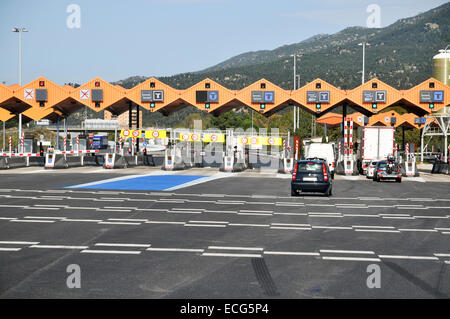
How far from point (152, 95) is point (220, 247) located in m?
36.7

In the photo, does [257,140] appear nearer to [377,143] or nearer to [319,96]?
[319,96]

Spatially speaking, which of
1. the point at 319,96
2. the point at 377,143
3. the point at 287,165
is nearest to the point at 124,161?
the point at 287,165

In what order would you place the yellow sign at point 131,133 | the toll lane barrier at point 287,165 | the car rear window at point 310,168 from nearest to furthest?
the car rear window at point 310,168
the toll lane barrier at point 287,165
the yellow sign at point 131,133

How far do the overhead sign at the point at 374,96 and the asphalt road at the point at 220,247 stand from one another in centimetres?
2444

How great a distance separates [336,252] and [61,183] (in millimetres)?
20398

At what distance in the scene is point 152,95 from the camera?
47312 millimetres

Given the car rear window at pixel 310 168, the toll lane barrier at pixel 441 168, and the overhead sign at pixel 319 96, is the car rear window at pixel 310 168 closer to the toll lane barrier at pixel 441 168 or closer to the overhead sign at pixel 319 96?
the overhead sign at pixel 319 96

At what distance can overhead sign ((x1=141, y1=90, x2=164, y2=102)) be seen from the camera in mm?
47250

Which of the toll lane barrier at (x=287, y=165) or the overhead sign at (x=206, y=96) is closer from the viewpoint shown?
the toll lane barrier at (x=287, y=165)

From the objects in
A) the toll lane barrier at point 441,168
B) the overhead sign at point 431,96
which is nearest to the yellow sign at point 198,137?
the overhead sign at point 431,96

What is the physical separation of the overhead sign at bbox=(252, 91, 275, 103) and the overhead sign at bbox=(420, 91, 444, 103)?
11.2 metres

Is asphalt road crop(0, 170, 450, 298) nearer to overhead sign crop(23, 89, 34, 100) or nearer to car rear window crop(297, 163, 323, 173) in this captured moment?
car rear window crop(297, 163, 323, 173)

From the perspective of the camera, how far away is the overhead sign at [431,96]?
45.4 meters
